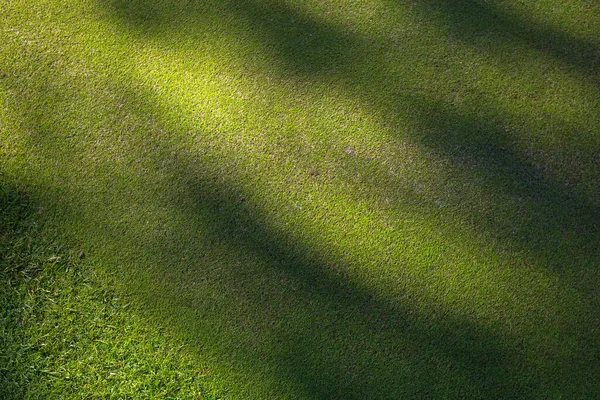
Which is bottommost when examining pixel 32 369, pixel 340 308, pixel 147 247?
pixel 32 369

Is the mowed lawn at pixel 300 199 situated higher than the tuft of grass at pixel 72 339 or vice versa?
the mowed lawn at pixel 300 199

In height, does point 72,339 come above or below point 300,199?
below

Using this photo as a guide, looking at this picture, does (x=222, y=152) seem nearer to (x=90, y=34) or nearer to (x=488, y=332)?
(x=90, y=34)

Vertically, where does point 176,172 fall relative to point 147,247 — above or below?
above

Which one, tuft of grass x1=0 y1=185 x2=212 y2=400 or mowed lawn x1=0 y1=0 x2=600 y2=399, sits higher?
mowed lawn x1=0 y1=0 x2=600 y2=399

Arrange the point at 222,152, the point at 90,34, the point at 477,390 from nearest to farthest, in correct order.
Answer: the point at 477,390 → the point at 222,152 → the point at 90,34

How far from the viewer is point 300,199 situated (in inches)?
97.6

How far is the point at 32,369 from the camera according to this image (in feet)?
7.20

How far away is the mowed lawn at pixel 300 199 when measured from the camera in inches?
86.9

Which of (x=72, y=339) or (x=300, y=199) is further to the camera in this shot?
(x=300, y=199)

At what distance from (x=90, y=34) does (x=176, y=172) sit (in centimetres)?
92

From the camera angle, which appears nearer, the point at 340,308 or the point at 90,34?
the point at 340,308

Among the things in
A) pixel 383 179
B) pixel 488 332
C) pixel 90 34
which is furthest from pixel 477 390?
pixel 90 34

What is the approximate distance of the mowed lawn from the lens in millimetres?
2207
